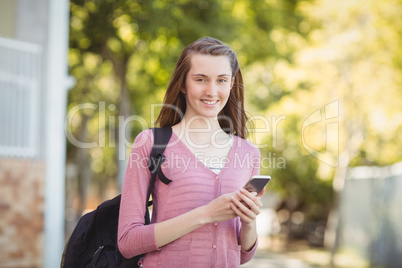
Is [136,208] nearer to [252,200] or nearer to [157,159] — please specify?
[157,159]

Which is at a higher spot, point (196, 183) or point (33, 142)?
point (33, 142)

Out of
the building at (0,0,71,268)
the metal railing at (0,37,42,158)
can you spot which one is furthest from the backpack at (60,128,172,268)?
the metal railing at (0,37,42,158)

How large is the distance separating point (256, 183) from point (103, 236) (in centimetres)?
73

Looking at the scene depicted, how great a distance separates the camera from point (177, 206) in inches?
83.5

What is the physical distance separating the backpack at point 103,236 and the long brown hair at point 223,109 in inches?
5.1

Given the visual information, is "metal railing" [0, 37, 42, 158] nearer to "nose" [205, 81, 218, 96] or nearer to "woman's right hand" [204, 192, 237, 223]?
"nose" [205, 81, 218, 96]

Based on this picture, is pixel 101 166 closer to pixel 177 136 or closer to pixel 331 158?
pixel 331 158

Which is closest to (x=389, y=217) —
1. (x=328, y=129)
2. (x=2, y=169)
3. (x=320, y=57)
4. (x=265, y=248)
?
(x=328, y=129)

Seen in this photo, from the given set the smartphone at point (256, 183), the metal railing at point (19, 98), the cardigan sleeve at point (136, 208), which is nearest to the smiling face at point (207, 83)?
the cardigan sleeve at point (136, 208)

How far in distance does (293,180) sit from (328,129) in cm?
658

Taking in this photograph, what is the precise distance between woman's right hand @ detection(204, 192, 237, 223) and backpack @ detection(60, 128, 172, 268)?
22 centimetres

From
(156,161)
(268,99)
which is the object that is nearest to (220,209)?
(156,161)

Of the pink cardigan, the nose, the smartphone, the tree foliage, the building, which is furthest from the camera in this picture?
the tree foliage

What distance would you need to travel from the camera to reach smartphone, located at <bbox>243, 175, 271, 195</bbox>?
1.96m
